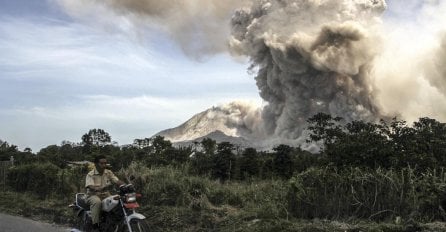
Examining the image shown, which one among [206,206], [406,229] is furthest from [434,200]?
[206,206]

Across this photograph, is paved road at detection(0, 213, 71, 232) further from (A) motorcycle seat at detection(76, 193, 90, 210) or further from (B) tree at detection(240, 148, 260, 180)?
(B) tree at detection(240, 148, 260, 180)

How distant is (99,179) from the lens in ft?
28.9

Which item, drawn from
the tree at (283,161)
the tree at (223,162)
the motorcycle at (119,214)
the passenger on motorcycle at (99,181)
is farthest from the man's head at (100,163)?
the tree at (283,161)

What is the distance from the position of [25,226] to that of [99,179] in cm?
427

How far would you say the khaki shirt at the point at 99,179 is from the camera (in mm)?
8711

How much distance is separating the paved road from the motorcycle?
10.00 ft

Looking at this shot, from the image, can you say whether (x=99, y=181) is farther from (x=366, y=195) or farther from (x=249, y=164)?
(x=249, y=164)

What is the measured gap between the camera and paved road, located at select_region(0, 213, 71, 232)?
1138 centimetres

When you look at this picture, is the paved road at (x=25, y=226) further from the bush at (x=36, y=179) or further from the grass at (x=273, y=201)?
the bush at (x=36, y=179)

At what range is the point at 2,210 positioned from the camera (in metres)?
15.8

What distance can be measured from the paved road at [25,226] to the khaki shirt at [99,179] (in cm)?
326

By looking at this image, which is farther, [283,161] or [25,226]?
[283,161]

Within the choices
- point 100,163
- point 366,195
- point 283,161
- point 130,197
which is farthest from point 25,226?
point 283,161

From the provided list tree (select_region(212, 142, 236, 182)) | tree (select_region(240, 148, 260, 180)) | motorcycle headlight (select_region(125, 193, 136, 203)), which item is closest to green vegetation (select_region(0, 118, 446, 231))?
motorcycle headlight (select_region(125, 193, 136, 203))
